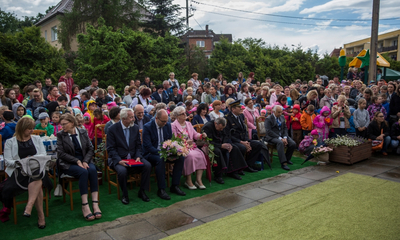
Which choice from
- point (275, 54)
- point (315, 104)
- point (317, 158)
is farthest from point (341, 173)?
point (275, 54)

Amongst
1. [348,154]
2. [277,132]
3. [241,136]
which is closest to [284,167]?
[277,132]

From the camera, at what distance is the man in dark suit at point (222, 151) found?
6098 mm

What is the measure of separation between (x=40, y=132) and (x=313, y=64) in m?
24.5

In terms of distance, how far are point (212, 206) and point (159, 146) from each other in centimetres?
158

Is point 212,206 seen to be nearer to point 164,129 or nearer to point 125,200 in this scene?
point 125,200

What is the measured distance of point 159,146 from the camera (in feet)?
18.1

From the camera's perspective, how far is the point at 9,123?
5734mm

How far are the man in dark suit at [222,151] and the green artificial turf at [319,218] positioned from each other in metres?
1.49

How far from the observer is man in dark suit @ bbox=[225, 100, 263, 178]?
6.70 meters

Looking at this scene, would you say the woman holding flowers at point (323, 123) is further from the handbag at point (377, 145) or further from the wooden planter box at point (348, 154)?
the handbag at point (377, 145)

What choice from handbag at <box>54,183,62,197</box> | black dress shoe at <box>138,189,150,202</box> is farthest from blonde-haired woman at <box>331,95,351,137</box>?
handbag at <box>54,183,62,197</box>

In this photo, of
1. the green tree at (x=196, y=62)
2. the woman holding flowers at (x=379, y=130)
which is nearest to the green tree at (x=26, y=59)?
the green tree at (x=196, y=62)

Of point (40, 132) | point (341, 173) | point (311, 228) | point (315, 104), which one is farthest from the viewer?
point (315, 104)

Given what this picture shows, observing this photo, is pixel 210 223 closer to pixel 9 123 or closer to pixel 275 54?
pixel 9 123
